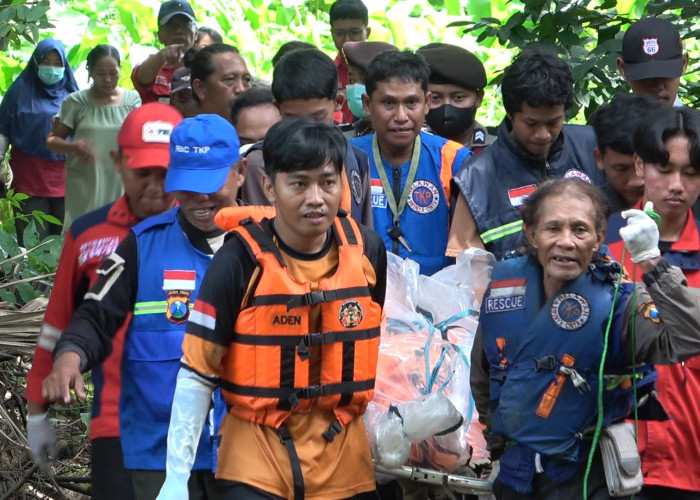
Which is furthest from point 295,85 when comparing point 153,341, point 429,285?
point 153,341

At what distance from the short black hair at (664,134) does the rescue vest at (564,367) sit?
2.21ft

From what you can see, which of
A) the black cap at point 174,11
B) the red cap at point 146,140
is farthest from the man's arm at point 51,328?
the black cap at point 174,11

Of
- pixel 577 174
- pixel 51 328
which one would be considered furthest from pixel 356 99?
pixel 51 328

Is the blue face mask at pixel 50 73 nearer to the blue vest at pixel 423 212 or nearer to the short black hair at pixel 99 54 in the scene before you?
the short black hair at pixel 99 54

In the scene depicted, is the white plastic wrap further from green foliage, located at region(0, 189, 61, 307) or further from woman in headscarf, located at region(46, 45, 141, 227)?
woman in headscarf, located at region(46, 45, 141, 227)

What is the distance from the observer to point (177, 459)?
391cm

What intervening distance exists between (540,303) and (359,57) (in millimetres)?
3601

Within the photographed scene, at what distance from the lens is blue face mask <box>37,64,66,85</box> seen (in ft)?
33.7

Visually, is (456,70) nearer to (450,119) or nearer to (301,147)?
(450,119)

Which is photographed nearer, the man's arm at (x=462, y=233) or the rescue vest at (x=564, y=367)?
the rescue vest at (x=564, y=367)

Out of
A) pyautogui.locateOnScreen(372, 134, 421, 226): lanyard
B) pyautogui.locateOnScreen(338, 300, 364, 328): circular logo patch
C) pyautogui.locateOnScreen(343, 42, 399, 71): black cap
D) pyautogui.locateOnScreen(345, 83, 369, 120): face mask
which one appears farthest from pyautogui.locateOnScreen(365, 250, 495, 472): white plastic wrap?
pyautogui.locateOnScreen(343, 42, 399, 71): black cap

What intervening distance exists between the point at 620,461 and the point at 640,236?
70 centimetres

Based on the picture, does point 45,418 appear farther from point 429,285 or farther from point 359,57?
point 359,57

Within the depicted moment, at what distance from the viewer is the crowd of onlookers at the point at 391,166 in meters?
4.43
